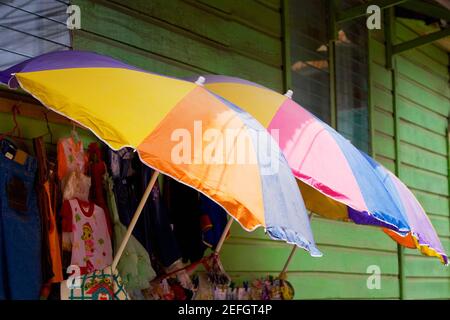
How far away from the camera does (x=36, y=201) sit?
12.2ft

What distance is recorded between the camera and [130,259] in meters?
4.11

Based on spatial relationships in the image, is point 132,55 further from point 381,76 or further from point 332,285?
point 381,76

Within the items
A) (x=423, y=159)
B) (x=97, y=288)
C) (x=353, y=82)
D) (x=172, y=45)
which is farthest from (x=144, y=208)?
(x=423, y=159)

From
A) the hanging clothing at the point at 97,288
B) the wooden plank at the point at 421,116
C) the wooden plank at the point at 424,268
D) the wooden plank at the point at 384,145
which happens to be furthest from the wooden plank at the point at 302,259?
the wooden plank at the point at 421,116

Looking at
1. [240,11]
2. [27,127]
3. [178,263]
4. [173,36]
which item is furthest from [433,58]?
[27,127]

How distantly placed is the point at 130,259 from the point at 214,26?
7.05 ft

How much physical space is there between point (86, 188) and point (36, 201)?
0.35 m

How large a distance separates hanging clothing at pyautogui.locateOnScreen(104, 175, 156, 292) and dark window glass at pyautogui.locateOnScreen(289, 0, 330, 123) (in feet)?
8.49

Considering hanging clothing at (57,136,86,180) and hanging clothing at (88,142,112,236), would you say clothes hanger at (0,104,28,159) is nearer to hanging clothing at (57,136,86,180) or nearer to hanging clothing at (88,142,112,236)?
hanging clothing at (57,136,86,180)

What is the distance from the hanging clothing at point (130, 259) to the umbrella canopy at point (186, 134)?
0.98 meters

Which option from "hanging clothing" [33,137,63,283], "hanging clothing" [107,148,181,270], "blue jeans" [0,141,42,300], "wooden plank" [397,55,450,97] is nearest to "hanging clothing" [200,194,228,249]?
"hanging clothing" [107,148,181,270]

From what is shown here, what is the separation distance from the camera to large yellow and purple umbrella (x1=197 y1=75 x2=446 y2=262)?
3.78 metres

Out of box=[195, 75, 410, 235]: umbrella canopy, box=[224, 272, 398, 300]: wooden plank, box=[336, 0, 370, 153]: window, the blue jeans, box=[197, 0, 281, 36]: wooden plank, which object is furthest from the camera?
box=[336, 0, 370, 153]: window

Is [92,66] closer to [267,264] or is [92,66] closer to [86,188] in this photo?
[86,188]
